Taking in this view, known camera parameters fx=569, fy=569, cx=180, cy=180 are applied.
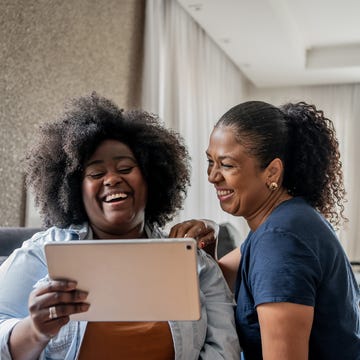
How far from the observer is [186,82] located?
4.61 metres

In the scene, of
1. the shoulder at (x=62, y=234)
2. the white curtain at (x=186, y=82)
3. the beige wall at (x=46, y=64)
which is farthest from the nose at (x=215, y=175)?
the white curtain at (x=186, y=82)

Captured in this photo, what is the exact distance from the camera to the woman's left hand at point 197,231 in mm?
1553

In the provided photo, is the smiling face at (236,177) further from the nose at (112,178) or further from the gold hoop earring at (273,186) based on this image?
the nose at (112,178)

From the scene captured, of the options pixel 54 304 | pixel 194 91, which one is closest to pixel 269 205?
pixel 54 304

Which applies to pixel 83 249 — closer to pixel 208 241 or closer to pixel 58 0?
pixel 208 241

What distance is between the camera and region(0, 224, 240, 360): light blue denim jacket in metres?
1.32

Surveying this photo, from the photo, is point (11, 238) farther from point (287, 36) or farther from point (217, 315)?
point (287, 36)

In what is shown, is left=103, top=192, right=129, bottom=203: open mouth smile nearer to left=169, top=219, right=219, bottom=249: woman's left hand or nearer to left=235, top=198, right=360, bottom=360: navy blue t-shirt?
left=169, top=219, right=219, bottom=249: woman's left hand

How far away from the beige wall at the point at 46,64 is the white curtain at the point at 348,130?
11.3 feet

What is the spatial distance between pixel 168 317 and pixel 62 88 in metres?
2.00

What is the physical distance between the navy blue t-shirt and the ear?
0.23ft

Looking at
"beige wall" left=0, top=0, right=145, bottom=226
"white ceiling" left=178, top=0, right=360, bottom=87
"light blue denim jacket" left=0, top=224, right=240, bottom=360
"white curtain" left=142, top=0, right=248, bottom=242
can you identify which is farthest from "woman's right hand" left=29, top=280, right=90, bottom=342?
"white ceiling" left=178, top=0, right=360, bottom=87

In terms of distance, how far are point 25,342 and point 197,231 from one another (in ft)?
1.90

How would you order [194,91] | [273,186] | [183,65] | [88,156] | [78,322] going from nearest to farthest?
[78,322] < [273,186] < [88,156] < [183,65] < [194,91]
